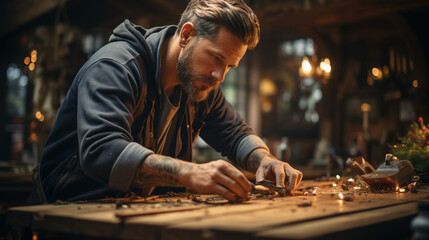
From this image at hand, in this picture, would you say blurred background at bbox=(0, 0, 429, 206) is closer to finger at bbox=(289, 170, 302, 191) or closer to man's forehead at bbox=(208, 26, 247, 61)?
finger at bbox=(289, 170, 302, 191)

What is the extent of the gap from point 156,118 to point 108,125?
1.80 ft

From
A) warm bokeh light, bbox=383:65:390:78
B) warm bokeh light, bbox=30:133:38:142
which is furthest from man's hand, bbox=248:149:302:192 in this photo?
warm bokeh light, bbox=383:65:390:78

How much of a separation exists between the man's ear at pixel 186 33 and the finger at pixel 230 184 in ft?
2.87

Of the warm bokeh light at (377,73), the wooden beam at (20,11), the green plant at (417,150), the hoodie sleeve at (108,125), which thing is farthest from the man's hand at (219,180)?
the warm bokeh light at (377,73)

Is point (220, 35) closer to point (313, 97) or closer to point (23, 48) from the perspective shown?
point (23, 48)

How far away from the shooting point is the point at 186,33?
226cm

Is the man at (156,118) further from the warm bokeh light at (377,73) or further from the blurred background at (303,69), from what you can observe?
the warm bokeh light at (377,73)

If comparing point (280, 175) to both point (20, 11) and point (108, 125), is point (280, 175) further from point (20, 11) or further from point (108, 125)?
point (20, 11)

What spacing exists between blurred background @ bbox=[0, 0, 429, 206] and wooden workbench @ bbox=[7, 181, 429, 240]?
2.32m

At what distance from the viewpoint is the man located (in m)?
1.67

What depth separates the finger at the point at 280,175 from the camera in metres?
2.13

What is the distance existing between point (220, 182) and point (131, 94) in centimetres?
56

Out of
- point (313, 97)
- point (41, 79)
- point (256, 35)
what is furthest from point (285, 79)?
point (256, 35)

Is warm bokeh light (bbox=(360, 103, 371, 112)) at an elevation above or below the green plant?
above
